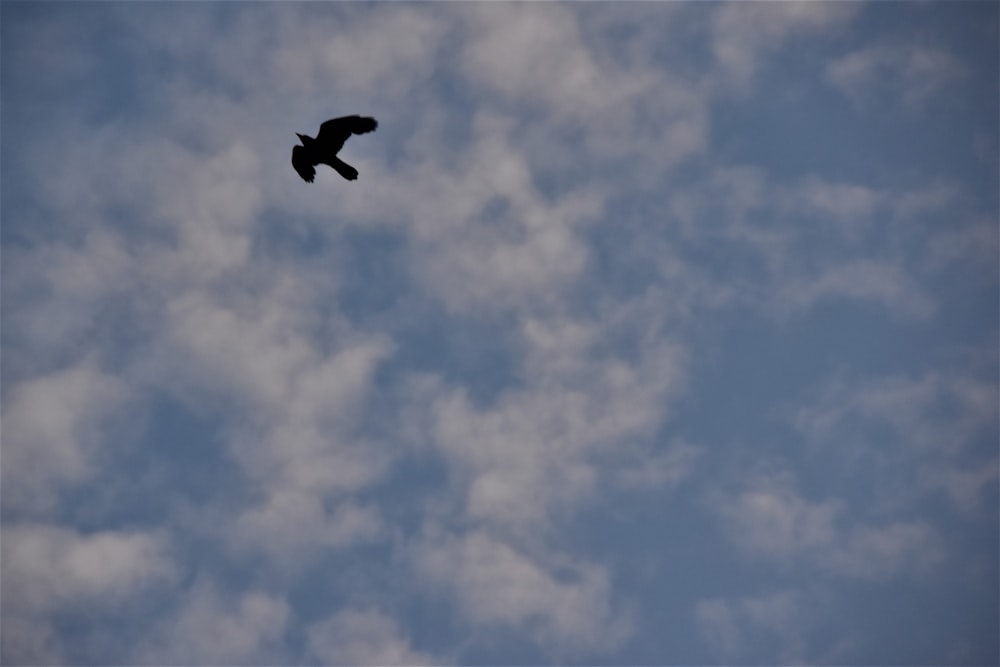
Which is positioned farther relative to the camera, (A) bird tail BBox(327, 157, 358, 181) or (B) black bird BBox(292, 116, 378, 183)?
(A) bird tail BBox(327, 157, 358, 181)

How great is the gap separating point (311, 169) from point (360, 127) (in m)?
2.41

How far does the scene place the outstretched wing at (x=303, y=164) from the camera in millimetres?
24391

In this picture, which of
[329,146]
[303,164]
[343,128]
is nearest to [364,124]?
[343,128]

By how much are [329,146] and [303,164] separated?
3.94ft

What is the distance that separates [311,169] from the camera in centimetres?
2488

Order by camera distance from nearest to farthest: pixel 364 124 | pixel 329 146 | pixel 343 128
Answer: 1. pixel 364 124
2. pixel 343 128
3. pixel 329 146

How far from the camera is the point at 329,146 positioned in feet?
78.9

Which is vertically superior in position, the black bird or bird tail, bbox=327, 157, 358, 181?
the black bird

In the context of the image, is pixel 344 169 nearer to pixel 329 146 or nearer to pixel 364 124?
pixel 329 146

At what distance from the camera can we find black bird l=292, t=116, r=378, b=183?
23.4m

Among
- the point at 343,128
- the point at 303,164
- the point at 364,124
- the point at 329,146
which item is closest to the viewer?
→ the point at 364,124

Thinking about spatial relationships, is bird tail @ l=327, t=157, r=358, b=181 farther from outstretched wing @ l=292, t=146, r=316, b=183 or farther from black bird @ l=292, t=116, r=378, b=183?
outstretched wing @ l=292, t=146, r=316, b=183

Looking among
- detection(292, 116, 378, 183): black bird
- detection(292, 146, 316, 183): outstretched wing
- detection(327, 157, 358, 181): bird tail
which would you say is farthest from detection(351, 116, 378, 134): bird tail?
detection(292, 146, 316, 183): outstretched wing

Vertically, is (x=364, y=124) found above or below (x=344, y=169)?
above
